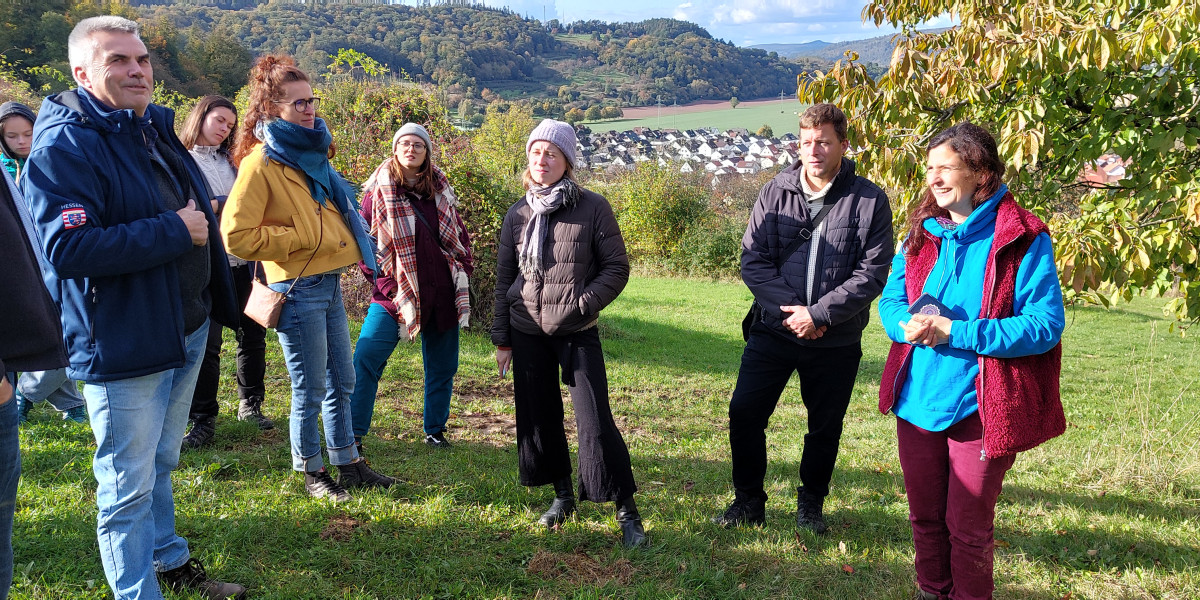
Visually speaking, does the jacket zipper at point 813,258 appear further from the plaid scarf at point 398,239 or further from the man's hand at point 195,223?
the man's hand at point 195,223

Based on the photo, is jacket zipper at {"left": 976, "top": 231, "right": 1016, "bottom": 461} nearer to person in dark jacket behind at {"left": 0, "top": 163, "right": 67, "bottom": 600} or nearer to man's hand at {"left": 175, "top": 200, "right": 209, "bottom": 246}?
man's hand at {"left": 175, "top": 200, "right": 209, "bottom": 246}

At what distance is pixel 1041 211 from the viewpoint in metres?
5.14

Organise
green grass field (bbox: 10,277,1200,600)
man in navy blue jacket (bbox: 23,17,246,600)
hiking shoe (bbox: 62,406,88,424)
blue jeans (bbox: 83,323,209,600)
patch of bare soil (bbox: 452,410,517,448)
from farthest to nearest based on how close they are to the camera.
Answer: patch of bare soil (bbox: 452,410,517,448), hiking shoe (bbox: 62,406,88,424), green grass field (bbox: 10,277,1200,600), blue jeans (bbox: 83,323,209,600), man in navy blue jacket (bbox: 23,17,246,600)

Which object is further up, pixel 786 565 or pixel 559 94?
pixel 559 94

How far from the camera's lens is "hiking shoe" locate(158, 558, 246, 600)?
2.92m

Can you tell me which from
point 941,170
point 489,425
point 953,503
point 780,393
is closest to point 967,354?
point 953,503

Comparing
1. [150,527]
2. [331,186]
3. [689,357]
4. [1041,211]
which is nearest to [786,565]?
[150,527]

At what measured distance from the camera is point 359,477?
408 cm

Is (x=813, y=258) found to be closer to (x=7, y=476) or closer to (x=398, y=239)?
(x=398, y=239)

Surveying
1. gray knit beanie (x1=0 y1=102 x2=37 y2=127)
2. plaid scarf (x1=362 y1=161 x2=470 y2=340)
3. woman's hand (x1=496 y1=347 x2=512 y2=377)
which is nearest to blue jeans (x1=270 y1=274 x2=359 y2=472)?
plaid scarf (x1=362 y1=161 x2=470 y2=340)

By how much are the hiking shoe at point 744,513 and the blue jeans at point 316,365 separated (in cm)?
205

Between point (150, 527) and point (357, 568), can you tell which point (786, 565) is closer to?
point (357, 568)

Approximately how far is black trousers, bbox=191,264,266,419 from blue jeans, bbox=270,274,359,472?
3.58ft

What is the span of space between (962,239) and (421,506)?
2875 mm
